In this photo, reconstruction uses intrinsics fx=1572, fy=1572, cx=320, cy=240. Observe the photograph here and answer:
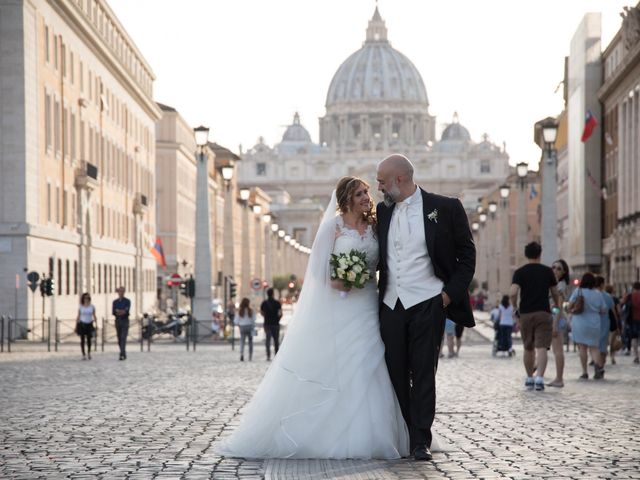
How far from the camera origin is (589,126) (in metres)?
67.5

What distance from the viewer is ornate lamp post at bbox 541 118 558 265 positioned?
115ft

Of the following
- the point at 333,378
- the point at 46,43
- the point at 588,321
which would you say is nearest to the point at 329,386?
the point at 333,378

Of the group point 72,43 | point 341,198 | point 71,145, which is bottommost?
point 341,198

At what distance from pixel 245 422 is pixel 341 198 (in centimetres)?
166

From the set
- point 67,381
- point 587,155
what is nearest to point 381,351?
point 67,381

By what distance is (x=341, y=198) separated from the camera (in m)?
10.7

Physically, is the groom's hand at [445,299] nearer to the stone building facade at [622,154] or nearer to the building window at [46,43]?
the building window at [46,43]

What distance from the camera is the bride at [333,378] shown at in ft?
33.7

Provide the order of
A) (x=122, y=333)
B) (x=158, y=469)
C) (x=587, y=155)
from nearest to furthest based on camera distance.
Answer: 1. (x=158, y=469)
2. (x=122, y=333)
3. (x=587, y=155)

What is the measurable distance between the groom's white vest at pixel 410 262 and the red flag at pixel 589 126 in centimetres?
5794

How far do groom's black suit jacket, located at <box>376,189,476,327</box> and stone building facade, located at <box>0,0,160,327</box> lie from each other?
34.3 metres

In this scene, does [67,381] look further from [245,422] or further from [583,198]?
[583,198]

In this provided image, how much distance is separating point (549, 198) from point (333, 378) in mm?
27505

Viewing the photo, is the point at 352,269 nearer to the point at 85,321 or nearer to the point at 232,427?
the point at 232,427
